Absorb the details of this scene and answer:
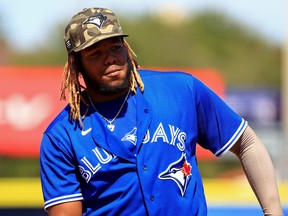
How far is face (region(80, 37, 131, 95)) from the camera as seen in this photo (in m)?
3.91

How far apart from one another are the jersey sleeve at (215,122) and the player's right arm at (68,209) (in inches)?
25.6

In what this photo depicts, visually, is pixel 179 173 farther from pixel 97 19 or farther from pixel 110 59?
pixel 97 19

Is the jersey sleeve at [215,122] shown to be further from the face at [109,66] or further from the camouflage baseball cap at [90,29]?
the camouflage baseball cap at [90,29]

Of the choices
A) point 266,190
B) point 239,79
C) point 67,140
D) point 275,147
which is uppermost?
point 67,140

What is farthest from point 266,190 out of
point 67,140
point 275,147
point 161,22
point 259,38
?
point 259,38

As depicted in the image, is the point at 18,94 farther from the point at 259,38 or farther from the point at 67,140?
the point at 259,38

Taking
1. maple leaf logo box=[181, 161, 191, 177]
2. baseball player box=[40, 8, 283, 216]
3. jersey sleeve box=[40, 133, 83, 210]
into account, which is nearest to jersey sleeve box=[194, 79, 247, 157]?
baseball player box=[40, 8, 283, 216]

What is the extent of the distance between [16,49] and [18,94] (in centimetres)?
2929

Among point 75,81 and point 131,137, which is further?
point 75,81

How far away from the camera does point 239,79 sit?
44.4 meters

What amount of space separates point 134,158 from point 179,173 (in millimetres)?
203

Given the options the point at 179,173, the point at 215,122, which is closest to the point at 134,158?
the point at 179,173

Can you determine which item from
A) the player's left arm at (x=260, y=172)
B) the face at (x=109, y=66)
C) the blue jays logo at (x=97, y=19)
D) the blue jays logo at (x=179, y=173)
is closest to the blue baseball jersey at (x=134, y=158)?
the blue jays logo at (x=179, y=173)

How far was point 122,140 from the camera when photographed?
155 inches
